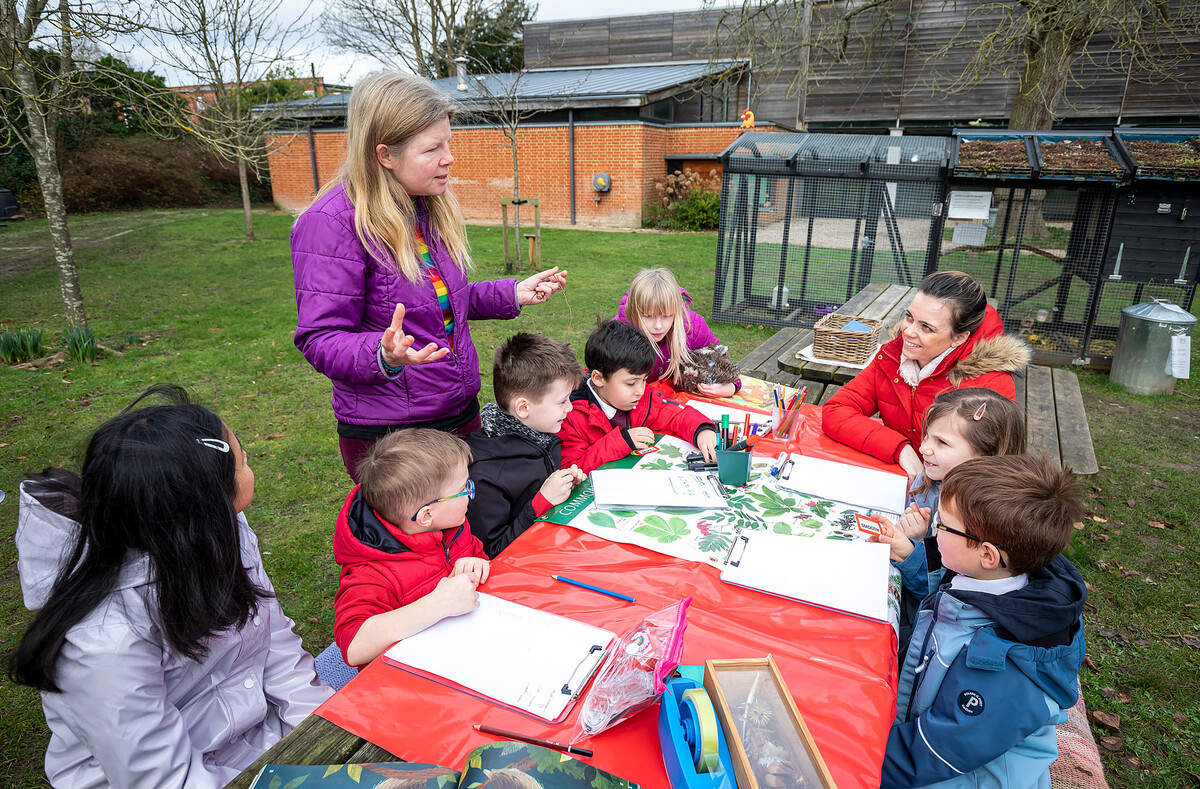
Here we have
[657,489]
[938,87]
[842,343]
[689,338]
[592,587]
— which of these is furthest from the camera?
[938,87]

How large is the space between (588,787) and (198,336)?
8.15 metres

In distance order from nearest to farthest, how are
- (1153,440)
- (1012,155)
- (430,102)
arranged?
(430,102) < (1153,440) < (1012,155)

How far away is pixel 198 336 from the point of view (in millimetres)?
7504

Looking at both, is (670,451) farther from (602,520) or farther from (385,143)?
(385,143)

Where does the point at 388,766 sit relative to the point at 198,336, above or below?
above

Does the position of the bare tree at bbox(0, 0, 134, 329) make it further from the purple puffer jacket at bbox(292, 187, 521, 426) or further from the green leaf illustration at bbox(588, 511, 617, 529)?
the green leaf illustration at bbox(588, 511, 617, 529)

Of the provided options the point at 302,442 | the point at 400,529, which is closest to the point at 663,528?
the point at 400,529

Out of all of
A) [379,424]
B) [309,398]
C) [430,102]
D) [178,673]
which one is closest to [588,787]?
[178,673]

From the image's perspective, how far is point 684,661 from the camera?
1495 millimetres

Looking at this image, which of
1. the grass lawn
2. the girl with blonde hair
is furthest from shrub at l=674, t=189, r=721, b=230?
the girl with blonde hair

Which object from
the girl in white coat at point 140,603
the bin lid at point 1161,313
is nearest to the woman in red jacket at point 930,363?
the girl in white coat at point 140,603

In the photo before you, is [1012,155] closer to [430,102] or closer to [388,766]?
[430,102]

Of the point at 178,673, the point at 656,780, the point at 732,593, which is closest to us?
the point at 656,780

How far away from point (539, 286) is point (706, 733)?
209cm
